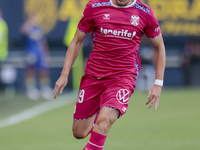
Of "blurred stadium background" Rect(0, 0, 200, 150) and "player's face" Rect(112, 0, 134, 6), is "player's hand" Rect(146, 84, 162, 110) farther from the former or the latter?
"blurred stadium background" Rect(0, 0, 200, 150)

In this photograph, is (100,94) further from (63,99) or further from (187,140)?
(63,99)

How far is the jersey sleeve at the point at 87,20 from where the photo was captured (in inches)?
257

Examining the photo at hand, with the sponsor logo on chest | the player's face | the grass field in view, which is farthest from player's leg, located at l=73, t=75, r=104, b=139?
the grass field

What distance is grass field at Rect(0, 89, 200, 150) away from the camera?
8664 mm

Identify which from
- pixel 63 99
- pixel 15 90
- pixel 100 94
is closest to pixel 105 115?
pixel 100 94

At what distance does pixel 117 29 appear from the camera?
646cm

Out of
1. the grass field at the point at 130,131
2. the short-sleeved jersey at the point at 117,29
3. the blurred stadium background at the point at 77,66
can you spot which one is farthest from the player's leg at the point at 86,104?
the blurred stadium background at the point at 77,66

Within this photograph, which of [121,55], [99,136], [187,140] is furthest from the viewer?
[187,140]

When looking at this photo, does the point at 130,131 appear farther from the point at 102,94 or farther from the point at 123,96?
the point at 123,96

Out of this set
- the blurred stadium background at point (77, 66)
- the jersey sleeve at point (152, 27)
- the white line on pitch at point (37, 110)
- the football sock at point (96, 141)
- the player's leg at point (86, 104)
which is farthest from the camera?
the blurred stadium background at point (77, 66)

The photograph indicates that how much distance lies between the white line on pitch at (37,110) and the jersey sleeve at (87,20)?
551 centimetres

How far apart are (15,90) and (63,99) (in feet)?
11.1

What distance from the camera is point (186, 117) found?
12.6 meters

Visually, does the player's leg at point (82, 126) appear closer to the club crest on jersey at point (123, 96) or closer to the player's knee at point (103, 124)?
the club crest on jersey at point (123, 96)
